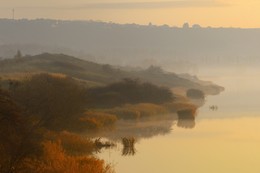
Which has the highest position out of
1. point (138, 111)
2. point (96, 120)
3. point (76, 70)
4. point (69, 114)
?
point (76, 70)

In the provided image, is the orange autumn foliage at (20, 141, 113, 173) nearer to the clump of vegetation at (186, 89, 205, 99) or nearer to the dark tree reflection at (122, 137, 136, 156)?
the dark tree reflection at (122, 137, 136, 156)

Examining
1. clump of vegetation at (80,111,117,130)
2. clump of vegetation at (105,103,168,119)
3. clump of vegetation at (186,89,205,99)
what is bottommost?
clump of vegetation at (80,111,117,130)

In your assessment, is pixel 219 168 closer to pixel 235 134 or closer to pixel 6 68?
pixel 235 134

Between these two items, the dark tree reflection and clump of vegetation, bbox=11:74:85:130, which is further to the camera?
clump of vegetation, bbox=11:74:85:130

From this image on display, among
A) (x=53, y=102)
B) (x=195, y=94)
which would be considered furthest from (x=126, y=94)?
(x=53, y=102)

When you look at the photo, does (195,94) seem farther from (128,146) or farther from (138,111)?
(128,146)

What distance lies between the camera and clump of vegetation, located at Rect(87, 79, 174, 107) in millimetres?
75819

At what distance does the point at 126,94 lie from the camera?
7988cm

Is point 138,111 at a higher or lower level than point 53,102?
higher

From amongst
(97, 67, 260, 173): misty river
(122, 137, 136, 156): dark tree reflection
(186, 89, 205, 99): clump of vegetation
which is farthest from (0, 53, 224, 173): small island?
(97, 67, 260, 173): misty river

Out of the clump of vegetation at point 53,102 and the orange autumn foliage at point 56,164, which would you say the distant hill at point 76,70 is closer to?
the clump of vegetation at point 53,102

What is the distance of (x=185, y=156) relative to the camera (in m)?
44.5

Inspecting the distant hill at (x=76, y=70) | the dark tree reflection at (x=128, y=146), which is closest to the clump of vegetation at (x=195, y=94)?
the distant hill at (x=76, y=70)

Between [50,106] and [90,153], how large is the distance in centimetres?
699
